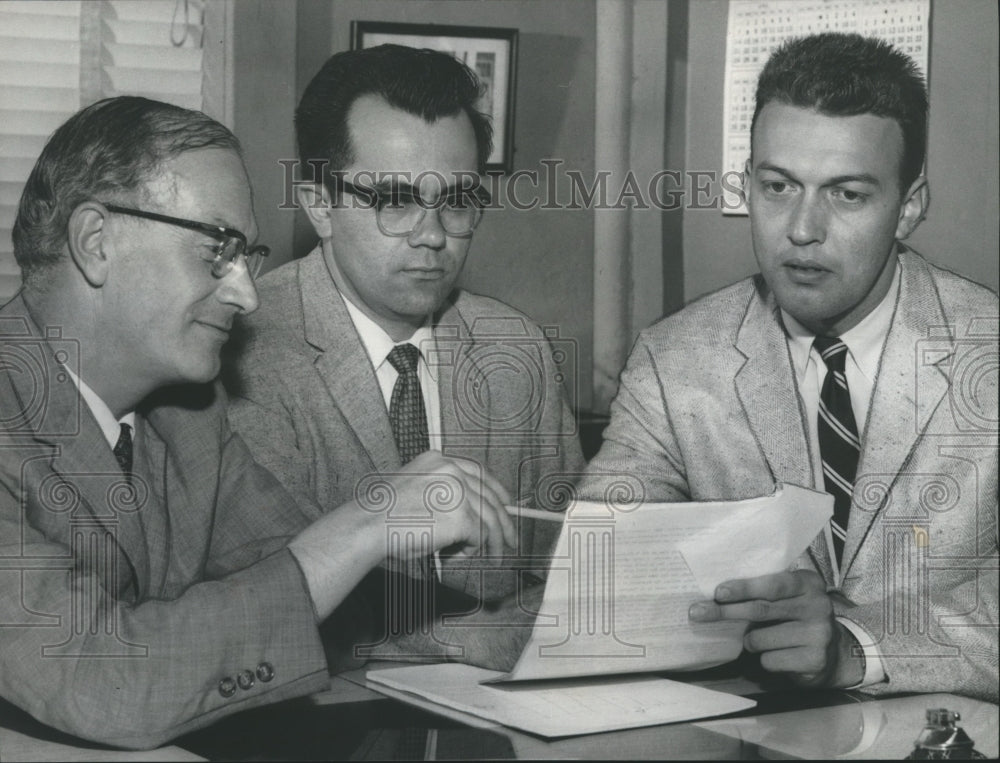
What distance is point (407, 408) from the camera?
6.70 ft

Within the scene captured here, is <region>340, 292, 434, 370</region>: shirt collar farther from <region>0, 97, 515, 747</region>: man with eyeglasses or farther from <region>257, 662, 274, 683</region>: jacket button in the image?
<region>257, 662, 274, 683</region>: jacket button

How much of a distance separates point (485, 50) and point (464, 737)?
126cm

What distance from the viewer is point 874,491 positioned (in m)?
1.97

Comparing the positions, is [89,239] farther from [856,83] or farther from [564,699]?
[856,83]

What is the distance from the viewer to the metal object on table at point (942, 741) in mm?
1396

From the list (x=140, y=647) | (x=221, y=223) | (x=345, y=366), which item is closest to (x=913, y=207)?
(x=345, y=366)

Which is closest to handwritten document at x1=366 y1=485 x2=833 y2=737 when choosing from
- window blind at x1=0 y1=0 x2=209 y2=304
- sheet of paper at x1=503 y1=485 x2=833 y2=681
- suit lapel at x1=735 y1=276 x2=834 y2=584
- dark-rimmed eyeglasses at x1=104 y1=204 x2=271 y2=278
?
sheet of paper at x1=503 y1=485 x2=833 y2=681

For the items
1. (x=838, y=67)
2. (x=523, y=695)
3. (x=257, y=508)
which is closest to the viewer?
(x=523, y=695)

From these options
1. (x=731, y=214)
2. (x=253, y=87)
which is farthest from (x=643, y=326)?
(x=253, y=87)

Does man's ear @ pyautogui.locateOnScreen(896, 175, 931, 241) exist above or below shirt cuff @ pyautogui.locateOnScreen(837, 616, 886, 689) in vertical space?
above

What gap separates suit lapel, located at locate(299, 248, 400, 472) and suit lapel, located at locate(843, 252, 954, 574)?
2.70ft

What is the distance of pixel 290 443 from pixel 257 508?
0.18 meters

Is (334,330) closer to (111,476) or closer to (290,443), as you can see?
(290,443)

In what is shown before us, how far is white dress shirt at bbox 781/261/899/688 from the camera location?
200 centimetres
